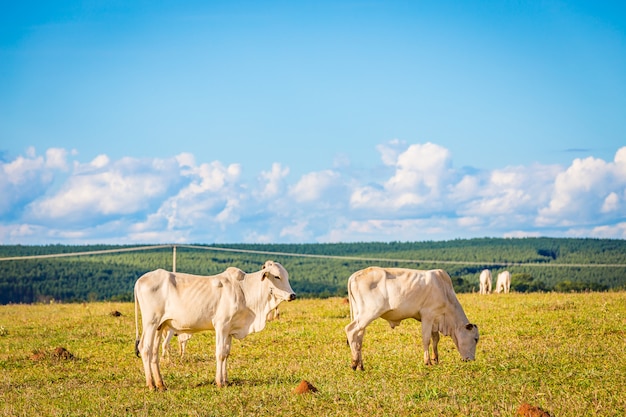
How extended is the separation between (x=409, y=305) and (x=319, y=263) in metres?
83.8

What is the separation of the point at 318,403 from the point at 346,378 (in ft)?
8.12

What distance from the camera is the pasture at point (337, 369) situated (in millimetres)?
13336

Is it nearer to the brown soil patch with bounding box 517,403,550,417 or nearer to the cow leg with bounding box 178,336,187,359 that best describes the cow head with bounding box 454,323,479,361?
the brown soil patch with bounding box 517,403,550,417

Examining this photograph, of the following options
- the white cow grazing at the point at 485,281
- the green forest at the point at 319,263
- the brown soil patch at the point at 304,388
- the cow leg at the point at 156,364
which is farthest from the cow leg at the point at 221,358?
the green forest at the point at 319,263

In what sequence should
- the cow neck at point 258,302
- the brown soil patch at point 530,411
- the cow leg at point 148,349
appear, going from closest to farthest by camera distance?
the brown soil patch at point 530,411
the cow leg at point 148,349
the cow neck at point 258,302

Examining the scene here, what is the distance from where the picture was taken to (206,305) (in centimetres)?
1570

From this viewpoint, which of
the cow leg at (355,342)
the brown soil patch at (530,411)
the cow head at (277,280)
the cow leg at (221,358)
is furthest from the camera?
the cow leg at (355,342)

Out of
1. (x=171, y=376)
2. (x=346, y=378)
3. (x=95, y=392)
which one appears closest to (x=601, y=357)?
(x=346, y=378)

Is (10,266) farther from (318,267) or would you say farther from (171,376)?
(171,376)

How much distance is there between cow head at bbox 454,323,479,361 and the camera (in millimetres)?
17688

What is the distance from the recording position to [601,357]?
17297 mm

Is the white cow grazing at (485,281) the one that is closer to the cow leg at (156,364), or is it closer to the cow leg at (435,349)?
the cow leg at (435,349)

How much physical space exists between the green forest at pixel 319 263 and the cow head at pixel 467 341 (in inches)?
2107

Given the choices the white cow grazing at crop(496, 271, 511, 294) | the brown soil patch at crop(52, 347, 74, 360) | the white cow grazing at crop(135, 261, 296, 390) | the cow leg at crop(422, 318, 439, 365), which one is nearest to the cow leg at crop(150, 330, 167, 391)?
the white cow grazing at crop(135, 261, 296, 390)
